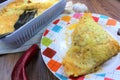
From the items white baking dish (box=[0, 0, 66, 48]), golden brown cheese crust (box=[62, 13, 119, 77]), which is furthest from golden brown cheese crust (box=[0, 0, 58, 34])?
golden brown cheese crust (box=[62, 13, 119, 77])

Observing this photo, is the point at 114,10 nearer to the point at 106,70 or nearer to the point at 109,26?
the point at 109,26

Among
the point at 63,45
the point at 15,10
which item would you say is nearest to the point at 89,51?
the point at 63,45

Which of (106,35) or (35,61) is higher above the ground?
(106,35)

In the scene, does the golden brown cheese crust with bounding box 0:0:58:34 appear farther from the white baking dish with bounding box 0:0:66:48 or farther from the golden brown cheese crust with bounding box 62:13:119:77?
the golden brown cheese crust with bounding box 62:13:119:77

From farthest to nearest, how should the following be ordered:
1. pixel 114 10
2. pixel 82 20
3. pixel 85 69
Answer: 1. pixel 114 10
2. pixel 82 20
3. pixel 85 69

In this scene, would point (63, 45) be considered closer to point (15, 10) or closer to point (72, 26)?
point (72, 26)

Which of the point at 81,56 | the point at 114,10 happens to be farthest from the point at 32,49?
the point at 114,10
